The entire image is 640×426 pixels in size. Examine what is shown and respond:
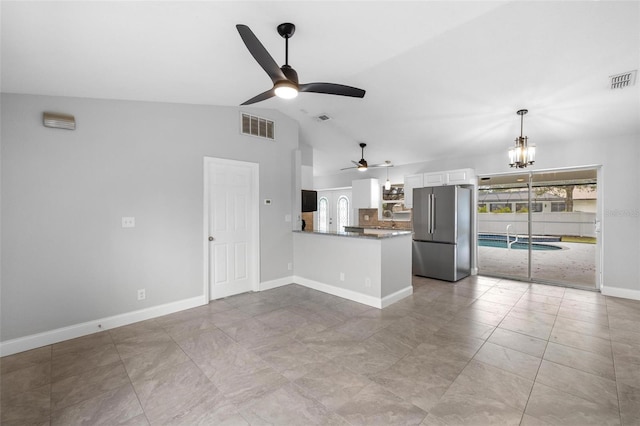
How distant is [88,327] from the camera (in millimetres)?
2979

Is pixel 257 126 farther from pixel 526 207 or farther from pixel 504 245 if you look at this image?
pixel 504 245

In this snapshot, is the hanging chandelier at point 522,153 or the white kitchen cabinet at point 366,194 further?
the white kitchen cabinet at point 366,194

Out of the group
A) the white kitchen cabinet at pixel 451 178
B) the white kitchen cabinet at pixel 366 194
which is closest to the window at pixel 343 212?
the white kitchen cabinet at pixel 366 194

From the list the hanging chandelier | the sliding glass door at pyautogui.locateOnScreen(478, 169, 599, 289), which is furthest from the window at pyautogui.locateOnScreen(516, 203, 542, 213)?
the hanging chandelier

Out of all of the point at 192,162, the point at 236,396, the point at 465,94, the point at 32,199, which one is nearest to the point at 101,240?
the point at 32,199

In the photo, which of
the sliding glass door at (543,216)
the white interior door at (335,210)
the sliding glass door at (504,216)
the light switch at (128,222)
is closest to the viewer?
the light switch at (128,222)

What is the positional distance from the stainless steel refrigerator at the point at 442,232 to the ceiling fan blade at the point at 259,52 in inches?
168

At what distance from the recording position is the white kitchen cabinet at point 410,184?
6160mm

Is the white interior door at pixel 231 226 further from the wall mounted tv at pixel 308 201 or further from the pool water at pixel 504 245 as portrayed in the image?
the pool water at pixel 504 245

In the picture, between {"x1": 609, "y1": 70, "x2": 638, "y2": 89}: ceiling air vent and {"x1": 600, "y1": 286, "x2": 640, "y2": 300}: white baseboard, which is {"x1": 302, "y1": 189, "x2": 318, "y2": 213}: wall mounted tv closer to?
{"x1": 609, "y1": 70, "x2": 638, "y2": 89}: ceiling air vent

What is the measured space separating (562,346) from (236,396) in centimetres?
312

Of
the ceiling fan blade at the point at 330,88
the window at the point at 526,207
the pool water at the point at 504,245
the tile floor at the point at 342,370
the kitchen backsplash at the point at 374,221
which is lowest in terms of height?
the tile floor at the point at 342,370

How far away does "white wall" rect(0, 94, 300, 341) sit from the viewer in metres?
2.64

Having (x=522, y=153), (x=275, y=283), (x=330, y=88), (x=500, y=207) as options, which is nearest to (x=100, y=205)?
(x=275, y=283)
